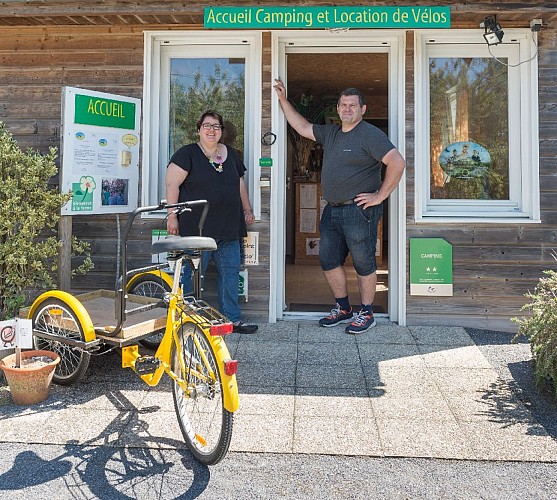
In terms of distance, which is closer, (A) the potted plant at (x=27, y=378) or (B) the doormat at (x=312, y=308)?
(A) the potted plant at (x=27, y=378)

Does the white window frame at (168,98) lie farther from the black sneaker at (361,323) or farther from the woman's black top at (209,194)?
the black sneaker at (361,323)

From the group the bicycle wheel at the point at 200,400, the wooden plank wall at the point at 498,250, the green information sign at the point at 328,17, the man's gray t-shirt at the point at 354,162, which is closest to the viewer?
the bicycle wheel at the point at 200,400

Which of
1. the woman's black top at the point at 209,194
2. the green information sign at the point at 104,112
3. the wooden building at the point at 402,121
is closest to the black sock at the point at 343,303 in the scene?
the wooden building at the point at 402,121

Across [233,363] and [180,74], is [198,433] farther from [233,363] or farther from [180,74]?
[180,74]

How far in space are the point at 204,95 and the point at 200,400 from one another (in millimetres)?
3468

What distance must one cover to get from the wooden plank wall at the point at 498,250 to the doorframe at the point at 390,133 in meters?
0.08

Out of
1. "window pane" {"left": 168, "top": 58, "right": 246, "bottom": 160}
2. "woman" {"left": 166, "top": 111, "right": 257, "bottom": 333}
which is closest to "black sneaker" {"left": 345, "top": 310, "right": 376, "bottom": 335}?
"woman" {"left": 166, "top": 111, "right": 257, "bottom": 333}

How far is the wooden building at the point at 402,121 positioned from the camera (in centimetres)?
522

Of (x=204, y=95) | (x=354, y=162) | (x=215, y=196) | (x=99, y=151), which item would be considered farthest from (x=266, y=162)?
(x=99, y=151)

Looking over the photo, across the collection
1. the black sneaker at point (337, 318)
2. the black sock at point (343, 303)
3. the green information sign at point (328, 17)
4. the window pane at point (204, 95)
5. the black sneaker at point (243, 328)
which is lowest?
the black sneaker at point (243, 328)

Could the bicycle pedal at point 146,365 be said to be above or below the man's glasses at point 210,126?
below

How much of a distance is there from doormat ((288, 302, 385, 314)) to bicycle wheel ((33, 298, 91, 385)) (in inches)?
93.2

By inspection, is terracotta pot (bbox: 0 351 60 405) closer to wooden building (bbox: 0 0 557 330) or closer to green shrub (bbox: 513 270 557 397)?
wooden building (bbox: 0 0 557 330)

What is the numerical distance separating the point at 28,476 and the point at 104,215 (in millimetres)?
3068
